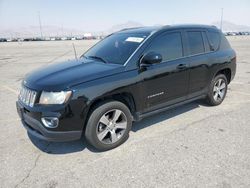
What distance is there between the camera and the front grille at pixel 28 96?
339 centimetres

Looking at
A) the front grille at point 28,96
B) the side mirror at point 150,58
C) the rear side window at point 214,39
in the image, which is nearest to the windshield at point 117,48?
the side mirror at point 150,58

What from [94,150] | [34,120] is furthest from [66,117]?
[94,150]

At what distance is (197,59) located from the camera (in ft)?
15.7

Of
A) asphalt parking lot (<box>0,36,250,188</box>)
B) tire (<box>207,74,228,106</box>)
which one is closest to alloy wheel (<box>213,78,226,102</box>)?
tire (<box>207,74,228,106</box>)

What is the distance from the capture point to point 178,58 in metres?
4.44

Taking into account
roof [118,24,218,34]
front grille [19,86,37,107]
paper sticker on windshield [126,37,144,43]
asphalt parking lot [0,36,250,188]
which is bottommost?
asphalt parking lot [0,36,250,188]

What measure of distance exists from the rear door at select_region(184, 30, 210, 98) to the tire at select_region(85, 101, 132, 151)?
1.73 meters

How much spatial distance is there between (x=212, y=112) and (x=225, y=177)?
2457 mm

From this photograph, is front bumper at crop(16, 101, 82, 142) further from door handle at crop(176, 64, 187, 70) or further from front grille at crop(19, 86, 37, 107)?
door handle at crop(176, 64, 187, 70)

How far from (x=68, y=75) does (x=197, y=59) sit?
106 inches

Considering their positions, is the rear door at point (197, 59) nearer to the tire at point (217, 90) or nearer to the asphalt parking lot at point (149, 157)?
the tire at point (217, 90)

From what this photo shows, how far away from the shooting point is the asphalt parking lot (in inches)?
116

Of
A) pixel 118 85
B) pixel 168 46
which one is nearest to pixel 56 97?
pixel 118 85

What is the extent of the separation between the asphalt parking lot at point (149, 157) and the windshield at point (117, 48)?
1.41 m
